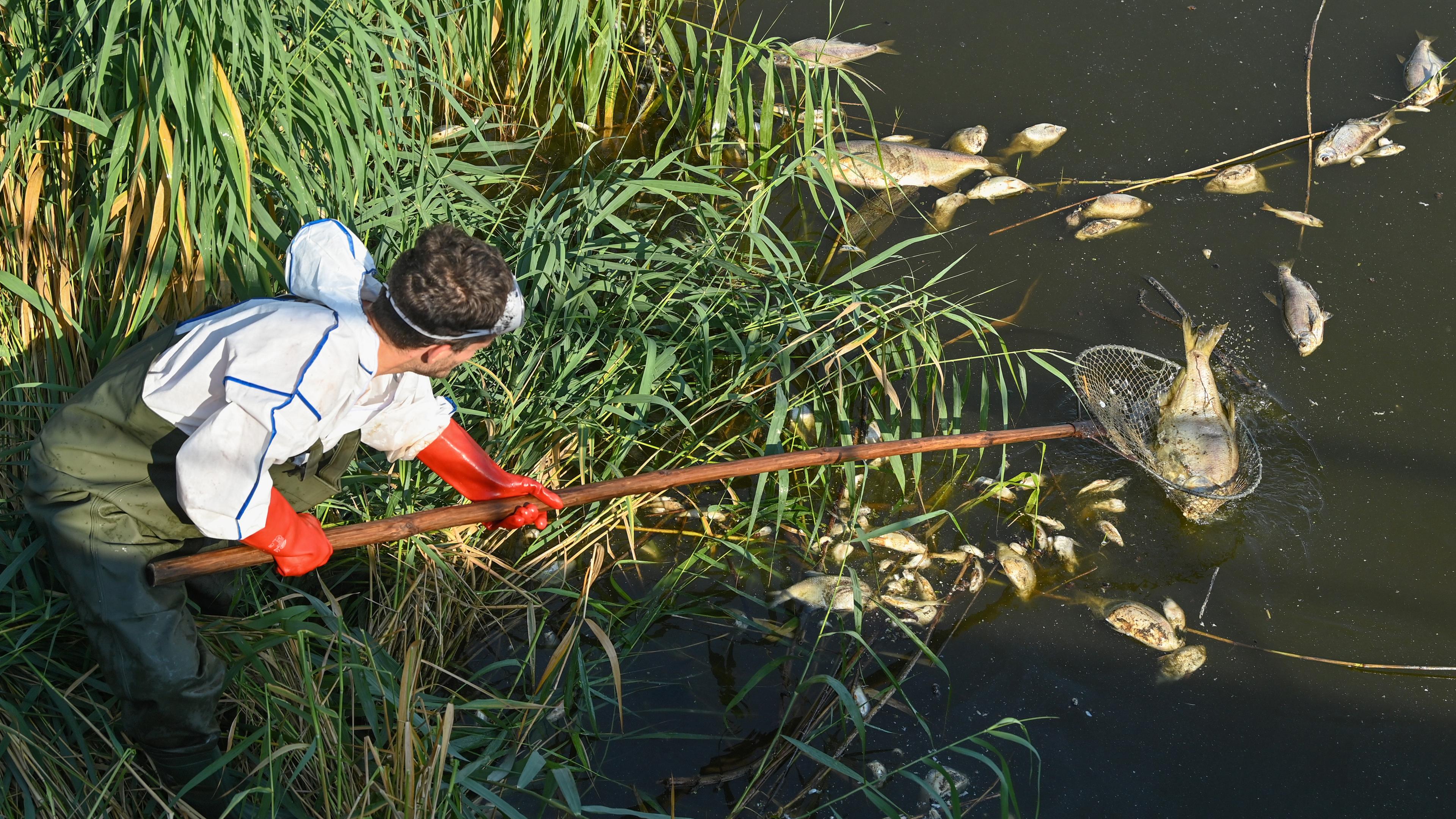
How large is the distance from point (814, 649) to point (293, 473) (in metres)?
1.36

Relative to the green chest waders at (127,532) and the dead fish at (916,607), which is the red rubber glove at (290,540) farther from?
the dead fish at (916,607)

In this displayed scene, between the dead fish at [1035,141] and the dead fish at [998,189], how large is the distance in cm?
21

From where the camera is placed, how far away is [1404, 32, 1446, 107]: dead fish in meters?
4.26

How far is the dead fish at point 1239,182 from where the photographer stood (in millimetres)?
4027

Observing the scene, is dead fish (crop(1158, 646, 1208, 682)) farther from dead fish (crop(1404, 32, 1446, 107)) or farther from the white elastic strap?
dead fish (crop(1404, 32, 1446, 107))

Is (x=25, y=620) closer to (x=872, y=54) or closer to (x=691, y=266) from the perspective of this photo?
(x=691, y=266)

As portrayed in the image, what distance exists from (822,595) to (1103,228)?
1980mm

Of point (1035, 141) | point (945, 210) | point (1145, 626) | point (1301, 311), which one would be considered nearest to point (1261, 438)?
point (1301, 311)

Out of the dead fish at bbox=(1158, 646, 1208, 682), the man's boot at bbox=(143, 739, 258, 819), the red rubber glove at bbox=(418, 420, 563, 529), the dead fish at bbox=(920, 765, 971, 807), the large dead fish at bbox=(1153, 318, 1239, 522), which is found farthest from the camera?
the large dead fish at bbox=(1153, 318, 1239, 522)

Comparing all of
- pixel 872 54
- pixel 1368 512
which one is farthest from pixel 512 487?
pixel 872 54

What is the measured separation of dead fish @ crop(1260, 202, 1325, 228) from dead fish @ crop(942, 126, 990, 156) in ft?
3.72

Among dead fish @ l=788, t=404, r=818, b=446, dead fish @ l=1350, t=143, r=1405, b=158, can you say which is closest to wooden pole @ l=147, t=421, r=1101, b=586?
dead fish @ l=788, t=404, r=818, b=446

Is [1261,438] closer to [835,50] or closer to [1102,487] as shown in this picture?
[1102,487]

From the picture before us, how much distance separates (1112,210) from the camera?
397 cm
